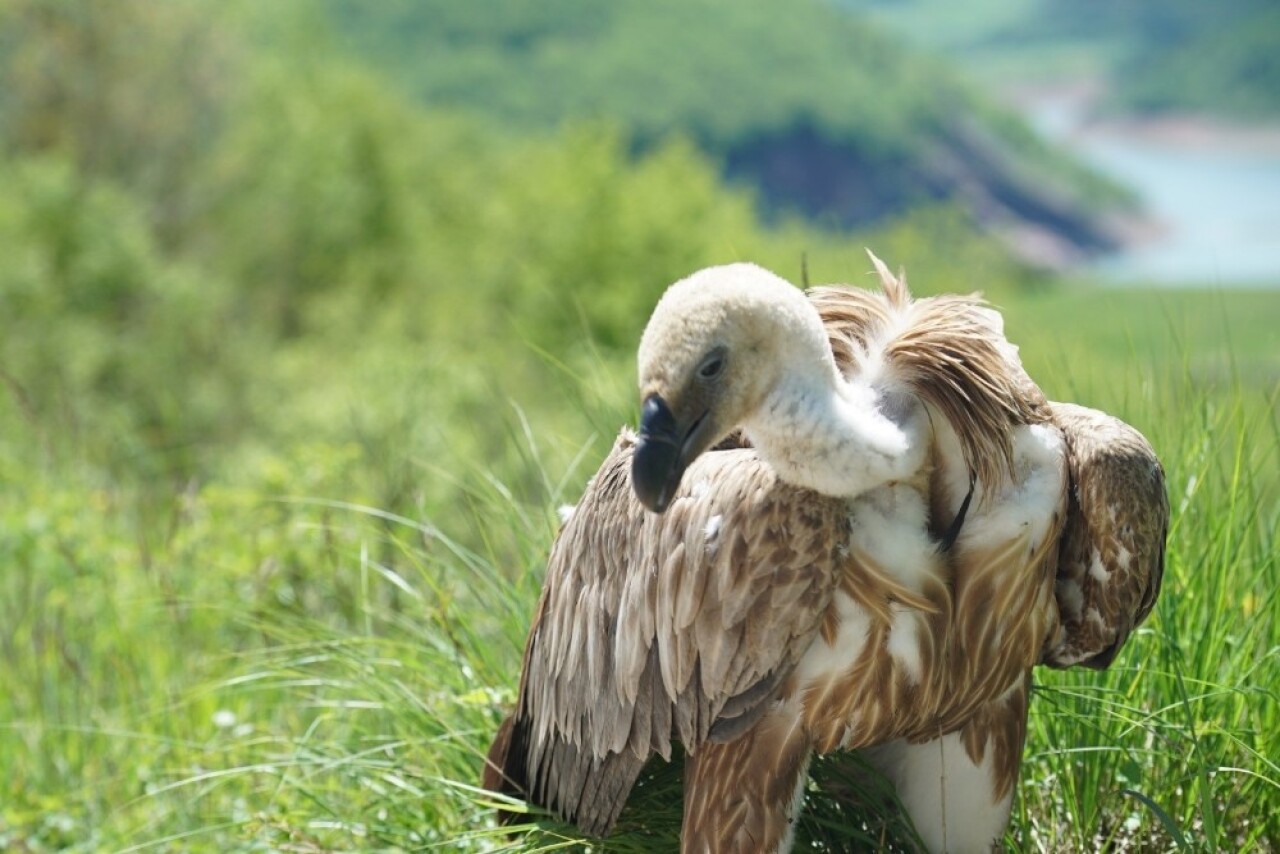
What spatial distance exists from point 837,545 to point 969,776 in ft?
2.05

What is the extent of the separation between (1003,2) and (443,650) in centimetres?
7403

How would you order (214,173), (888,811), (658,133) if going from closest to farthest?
(888,811) < (214,173) < (658,133)

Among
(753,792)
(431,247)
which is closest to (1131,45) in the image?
(431,247)

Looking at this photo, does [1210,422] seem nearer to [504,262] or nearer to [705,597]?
[705,597]

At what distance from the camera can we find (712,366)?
1.76 metres

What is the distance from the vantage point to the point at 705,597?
2039mm

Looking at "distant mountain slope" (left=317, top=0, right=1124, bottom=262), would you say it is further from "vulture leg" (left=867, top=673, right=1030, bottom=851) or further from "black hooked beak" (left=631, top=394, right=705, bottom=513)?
"black hooked beak" (left=631, top=394, right=705, bottom=513)

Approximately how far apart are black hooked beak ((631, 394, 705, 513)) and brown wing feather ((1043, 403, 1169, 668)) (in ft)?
2.25

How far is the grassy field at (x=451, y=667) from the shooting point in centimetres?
259

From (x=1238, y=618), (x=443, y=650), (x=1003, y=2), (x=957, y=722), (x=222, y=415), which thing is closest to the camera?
(x=957, y=722)

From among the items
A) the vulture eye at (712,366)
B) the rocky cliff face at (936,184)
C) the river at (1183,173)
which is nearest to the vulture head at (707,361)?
the vulture eye at (712,366)

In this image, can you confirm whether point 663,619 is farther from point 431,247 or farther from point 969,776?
point 431,247

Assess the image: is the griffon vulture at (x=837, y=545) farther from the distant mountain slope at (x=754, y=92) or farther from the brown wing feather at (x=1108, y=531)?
the distant mountain slope at (x=754, y=92)

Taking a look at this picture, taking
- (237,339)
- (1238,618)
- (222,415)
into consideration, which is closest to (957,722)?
(1238,618)
